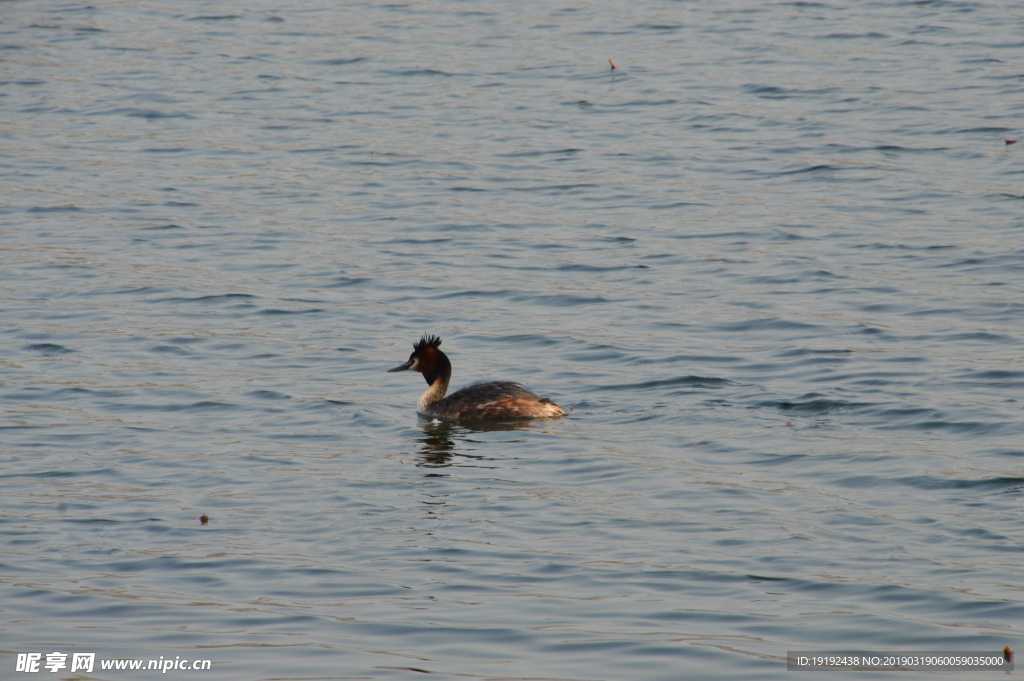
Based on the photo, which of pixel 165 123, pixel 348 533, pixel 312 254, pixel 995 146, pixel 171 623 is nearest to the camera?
pixel 171 623

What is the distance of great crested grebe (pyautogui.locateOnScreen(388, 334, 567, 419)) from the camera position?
11867 millimetres

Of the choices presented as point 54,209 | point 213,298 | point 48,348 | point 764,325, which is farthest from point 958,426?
point 54,209

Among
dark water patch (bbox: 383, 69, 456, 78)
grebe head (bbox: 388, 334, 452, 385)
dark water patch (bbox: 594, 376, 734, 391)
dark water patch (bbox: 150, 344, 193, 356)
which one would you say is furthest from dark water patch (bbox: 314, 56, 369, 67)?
dark water patch (bbox: 594, 376, 734, 391)

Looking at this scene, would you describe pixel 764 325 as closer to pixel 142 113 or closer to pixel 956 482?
pixel 956 482

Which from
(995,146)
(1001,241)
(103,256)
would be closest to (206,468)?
(103,256)

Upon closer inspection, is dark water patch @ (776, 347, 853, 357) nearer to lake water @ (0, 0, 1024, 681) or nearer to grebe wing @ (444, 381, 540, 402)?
lake water @ (0, 0, 1024, 681)

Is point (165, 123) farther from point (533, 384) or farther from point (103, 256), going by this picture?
point (533, 384)

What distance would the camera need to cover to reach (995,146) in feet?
66.5

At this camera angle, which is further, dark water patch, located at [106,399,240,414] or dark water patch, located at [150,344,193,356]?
dark water patch, located at [150,344,193,356]

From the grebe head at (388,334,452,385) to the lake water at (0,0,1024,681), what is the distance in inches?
20.8

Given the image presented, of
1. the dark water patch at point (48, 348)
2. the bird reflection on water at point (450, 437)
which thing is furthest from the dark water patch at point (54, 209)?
the bird reflection on water at point (450, 437)

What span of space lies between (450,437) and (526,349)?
2.37 m

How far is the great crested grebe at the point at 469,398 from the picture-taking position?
38.9 feet

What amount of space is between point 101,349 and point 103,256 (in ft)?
12.9
